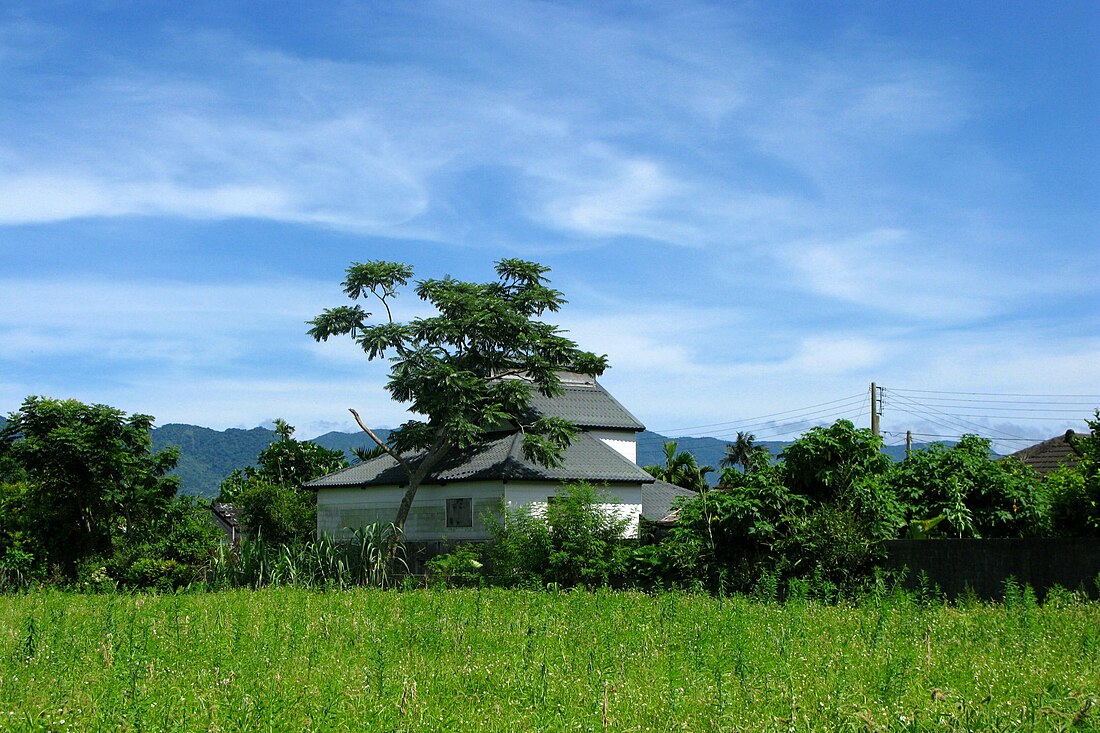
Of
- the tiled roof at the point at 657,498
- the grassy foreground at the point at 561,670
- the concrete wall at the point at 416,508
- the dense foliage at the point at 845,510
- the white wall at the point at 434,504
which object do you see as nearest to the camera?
the grassy foreground at the point at 561,670

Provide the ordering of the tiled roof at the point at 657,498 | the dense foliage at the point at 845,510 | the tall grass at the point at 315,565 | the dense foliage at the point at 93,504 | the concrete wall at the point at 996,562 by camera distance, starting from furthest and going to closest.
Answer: the tiled roof at the point at 657,498 → the dense foliage at the point at 93,504 → the tall grass at the point at 315,565 → the dense foliage at the point at 845,510 → the concrete wall at the point at 996,562

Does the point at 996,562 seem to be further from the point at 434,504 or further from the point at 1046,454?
the point at 1046,454

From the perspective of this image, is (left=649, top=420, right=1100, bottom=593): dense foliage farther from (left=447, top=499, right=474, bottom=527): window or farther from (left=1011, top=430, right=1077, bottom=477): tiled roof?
(left=1011, top=430, right=1077, bottom=477): tiled roof

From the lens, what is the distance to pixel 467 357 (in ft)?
104

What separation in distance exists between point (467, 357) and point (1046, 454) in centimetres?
2362

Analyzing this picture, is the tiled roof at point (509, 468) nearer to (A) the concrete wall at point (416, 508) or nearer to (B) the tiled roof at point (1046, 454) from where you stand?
(A) the concrete wall at point (416, 508)

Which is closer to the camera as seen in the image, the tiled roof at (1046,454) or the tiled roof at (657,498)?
the tiled roof at (657,498)

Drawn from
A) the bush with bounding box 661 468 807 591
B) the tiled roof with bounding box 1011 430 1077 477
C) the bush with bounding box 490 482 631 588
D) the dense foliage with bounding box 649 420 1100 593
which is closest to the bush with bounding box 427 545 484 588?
the bush with bounding box 490 482 631 588

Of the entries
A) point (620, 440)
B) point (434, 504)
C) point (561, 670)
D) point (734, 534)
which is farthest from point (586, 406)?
point (561, 670)

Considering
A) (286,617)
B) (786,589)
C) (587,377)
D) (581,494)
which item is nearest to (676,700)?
(286,617)

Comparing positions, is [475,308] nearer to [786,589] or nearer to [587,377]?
[587,377]

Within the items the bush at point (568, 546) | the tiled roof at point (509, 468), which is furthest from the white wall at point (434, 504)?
the bush at point (568, 546)

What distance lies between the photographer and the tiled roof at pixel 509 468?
30.8 m

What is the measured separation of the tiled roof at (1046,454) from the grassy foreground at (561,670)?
2636 centimetres
